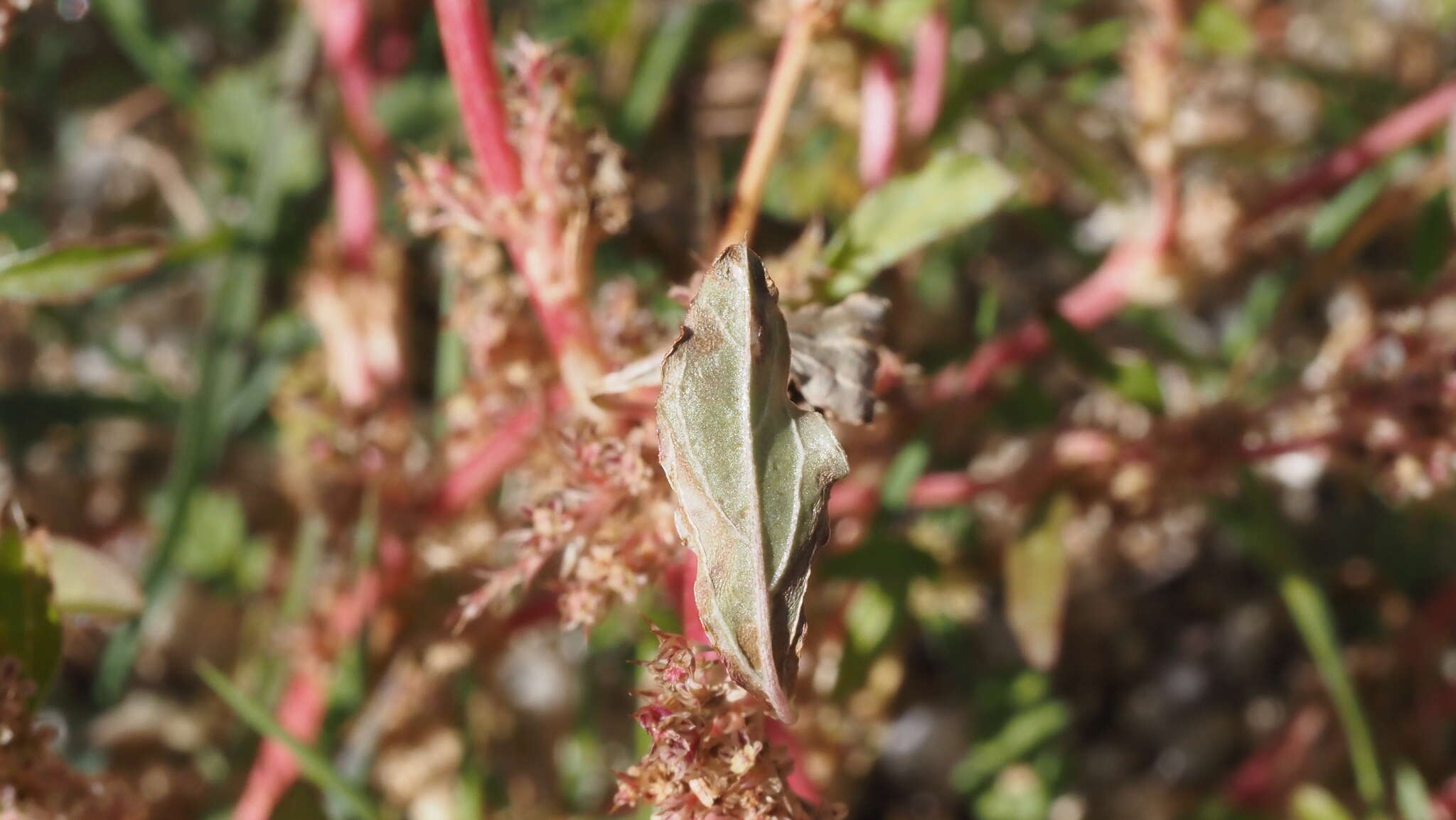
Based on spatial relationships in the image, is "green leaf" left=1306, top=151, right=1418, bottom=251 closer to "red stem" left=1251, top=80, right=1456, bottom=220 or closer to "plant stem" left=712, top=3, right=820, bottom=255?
"red stem" left=1251, top=80, right=1456, bottom=220

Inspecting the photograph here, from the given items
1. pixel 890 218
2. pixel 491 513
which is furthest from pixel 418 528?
pixel 890 218

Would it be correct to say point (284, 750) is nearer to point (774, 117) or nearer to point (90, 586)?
point (90, 586)

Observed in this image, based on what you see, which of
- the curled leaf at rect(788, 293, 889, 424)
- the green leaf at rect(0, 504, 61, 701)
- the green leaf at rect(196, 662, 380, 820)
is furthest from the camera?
the green leaf at rect(196, 662, 380, 820)

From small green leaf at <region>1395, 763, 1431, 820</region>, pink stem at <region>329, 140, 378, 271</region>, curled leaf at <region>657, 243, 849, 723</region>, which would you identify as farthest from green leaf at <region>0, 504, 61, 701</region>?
small green leaf at <region>1395, 763, 1431, 820</region>

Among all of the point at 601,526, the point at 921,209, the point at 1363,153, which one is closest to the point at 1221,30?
the point at 1363,153

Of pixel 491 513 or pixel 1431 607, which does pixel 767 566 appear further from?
pixel 1431 607

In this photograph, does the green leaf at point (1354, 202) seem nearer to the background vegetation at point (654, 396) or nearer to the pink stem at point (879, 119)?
the background vegetation at point (654, 396)

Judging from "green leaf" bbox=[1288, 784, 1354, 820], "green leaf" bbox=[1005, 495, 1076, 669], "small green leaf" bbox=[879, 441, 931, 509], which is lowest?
"green leaf" bbox=[1288, 784, 1354, 820]
